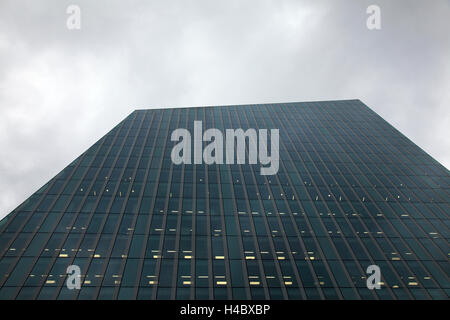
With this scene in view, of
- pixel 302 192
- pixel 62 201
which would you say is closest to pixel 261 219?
pixel 302 192

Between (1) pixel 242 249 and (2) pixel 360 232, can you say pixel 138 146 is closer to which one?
(1) pixel 242 249

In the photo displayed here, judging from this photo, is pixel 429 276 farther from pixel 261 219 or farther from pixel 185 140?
pixel 185 140

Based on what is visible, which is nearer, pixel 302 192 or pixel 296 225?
pixel 296 225

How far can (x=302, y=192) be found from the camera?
42.4 metres

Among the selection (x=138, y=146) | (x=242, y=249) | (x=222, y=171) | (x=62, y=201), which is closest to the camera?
(x=242, y=249)

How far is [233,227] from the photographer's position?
3559cm

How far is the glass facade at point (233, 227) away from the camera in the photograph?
28891mm

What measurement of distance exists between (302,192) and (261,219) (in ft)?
27.8

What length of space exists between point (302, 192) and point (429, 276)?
1650 cm

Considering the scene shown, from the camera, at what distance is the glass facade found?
2889 centimetres
